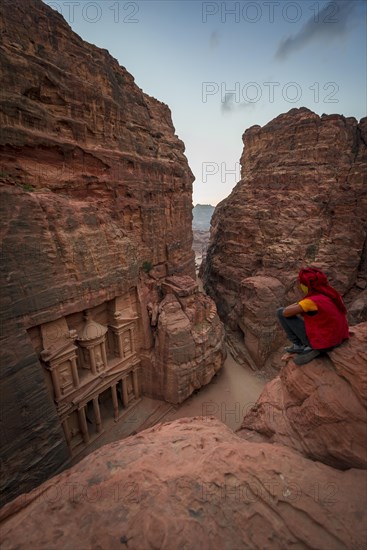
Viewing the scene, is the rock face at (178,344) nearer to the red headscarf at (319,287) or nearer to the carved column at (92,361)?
the carved column at (92,361)

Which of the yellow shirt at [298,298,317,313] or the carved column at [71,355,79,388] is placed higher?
the yellow shirt at [298,298,317,313]

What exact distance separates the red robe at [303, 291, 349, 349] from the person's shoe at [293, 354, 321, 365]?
1.19 feet

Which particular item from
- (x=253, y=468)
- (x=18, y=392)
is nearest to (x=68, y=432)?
(x=18, y=392)

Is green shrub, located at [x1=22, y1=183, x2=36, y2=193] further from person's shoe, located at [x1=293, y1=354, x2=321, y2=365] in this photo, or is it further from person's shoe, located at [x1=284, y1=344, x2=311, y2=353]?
person's shoe, located at [x1=293, y1=354, x2=321, y2=365]

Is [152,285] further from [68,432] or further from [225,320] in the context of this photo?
[225,320]

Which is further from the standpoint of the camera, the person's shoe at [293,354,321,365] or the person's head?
the person's shoe at [293,354,321,365]

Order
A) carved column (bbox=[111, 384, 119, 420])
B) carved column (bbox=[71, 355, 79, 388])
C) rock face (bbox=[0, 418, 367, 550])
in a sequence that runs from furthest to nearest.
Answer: carved column (bbox=[111, 384, 119, 420]) < carved column (bbox=[71, 355, 79, 388]) < rock face (bbox=[0, 418, 367, 550])

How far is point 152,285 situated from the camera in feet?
41.0

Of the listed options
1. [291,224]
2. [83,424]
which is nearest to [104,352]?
[83,424]

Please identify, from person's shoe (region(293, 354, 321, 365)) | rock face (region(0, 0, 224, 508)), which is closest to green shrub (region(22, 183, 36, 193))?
rock face (region(0, 0, 224, 508))

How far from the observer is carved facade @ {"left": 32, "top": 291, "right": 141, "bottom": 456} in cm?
827

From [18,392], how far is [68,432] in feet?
11.5

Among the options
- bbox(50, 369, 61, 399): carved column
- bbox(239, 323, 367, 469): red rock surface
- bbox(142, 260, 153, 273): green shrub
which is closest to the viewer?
bbox(239, 323, 367, 469): red rock surface

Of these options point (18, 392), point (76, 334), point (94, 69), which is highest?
point (94, 69)
